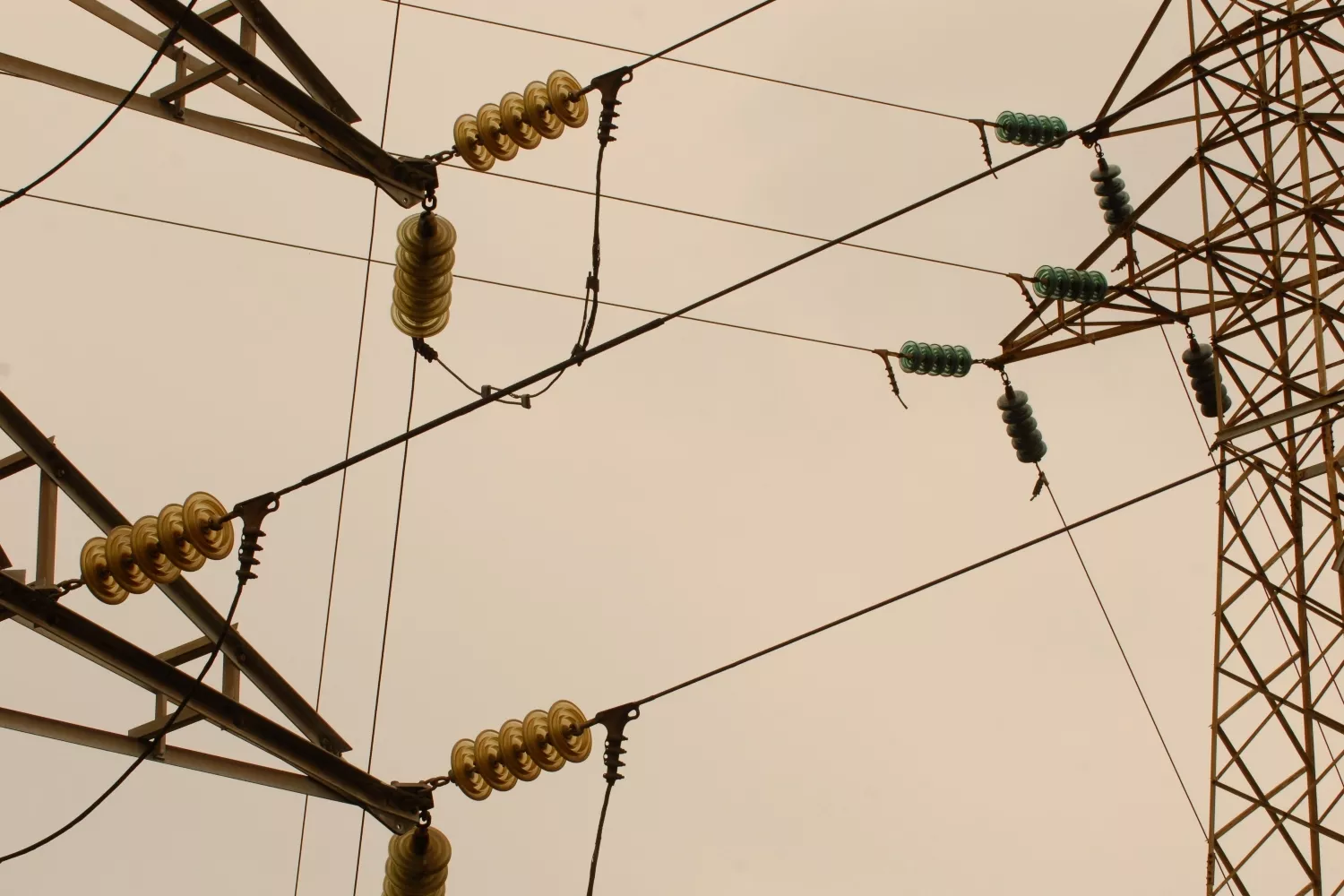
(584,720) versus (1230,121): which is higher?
(1230,121)

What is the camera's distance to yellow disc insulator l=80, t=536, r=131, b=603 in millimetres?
7781

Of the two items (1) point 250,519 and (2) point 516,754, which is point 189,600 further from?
(2) point 516,754

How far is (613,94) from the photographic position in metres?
9.18

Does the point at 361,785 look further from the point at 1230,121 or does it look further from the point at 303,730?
the point at 1230,121

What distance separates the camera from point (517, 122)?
370 inches

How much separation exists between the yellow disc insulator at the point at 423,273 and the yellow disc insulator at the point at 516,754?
2173 millimetres

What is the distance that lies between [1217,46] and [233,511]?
8.35 meters

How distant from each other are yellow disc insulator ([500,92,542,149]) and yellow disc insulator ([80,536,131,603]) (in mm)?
2940

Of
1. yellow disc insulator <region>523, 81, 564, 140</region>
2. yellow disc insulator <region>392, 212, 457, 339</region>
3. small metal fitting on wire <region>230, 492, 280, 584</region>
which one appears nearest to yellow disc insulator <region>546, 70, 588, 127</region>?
yellow disc insulator <region>523, 81, 564, 140</region>

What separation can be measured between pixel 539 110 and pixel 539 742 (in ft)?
10.4

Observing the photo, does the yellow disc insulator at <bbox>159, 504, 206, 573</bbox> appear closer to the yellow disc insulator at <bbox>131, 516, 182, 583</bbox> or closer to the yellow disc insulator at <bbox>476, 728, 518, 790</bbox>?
the yellow disc insulator at <bbox>131, 516, 182, 583</bbox>

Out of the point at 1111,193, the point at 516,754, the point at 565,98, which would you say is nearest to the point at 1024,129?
the point at 1111,193

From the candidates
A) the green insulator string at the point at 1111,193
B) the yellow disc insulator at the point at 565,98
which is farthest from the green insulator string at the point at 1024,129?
the yellow disc insulator at the point at 565,98

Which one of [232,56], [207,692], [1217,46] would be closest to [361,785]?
[207,692]
